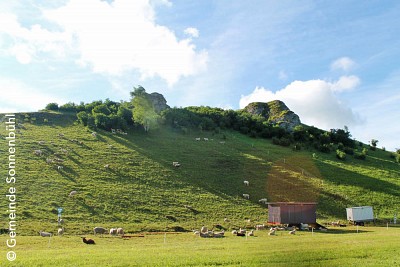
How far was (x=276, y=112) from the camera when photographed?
6535 inches

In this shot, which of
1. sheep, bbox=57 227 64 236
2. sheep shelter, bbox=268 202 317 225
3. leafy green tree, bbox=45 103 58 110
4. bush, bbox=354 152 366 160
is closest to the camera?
sheep, bbox=57 227 64 236

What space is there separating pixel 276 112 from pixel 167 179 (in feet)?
337

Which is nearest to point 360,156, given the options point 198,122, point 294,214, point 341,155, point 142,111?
point 341,155

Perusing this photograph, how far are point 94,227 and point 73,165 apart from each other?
1100 inches

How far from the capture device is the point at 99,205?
56594 mm

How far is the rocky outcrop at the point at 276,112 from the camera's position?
154025 millimetres

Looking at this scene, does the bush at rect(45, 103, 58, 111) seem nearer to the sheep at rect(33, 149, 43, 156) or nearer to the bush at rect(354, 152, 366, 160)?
the sheep at rect(33, 149, 43, 156)

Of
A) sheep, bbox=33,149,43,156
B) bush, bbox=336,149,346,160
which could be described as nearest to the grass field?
sheep, bbox=33,149,43,156

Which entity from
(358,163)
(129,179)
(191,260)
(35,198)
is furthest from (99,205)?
(358,163)

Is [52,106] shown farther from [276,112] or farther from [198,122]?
[276,112]

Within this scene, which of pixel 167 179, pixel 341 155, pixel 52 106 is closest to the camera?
pixel 167 179

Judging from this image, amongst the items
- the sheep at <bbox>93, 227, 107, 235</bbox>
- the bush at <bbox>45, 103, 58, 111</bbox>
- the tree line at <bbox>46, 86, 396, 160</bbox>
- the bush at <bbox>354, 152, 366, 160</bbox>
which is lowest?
the sheep at <bbox>93, 227, 107, 235</bbox>

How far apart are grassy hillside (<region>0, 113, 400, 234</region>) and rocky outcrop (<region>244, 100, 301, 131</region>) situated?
45.9 m

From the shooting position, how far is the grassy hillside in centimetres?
5484
